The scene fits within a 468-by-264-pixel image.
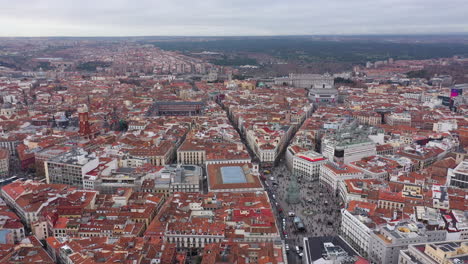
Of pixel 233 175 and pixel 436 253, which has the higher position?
pixel 436 253

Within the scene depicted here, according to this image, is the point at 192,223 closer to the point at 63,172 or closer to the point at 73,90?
the point at 63,172

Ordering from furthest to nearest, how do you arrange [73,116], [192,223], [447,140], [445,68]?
1. [445,68]
2. [73,116]
3. [447,140]
4. [192,223]

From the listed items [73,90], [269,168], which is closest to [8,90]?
[73,90]

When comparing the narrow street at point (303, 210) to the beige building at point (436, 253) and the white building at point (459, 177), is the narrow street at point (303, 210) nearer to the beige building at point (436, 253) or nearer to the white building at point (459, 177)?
the beige building at point (436, 253)

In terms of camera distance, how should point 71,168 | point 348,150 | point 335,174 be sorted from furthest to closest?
1. point 348,150
2. point 71,168
3. point 335,174

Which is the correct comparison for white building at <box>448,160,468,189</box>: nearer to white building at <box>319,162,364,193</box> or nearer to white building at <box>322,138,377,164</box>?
white building at <box>319,162,364,193</box>

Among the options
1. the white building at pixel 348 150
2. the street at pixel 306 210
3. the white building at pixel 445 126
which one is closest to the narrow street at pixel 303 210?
the street at pixel 306 210

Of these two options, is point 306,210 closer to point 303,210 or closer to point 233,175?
point 303,210

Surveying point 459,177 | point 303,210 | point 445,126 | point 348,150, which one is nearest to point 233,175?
point 303,210

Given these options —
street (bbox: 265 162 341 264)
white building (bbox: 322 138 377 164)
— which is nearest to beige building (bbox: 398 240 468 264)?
street (bbox: 265 162 341 264)
